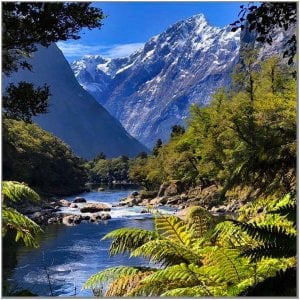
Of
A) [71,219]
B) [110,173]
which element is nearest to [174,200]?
[71,219]

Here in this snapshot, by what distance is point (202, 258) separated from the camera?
164 inches

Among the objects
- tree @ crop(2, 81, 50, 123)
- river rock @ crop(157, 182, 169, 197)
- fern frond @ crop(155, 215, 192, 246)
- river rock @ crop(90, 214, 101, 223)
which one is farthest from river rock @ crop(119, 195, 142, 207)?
tree @ crop(2, 81, 50, 123)

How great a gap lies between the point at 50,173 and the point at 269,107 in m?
22.9

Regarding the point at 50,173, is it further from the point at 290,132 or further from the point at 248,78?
the point at 290,132

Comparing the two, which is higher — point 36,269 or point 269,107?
point 269,107

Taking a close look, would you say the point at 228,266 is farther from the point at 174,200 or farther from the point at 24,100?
the point at 174,200

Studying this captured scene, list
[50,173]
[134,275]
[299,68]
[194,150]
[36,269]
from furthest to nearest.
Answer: [50,173] → [194,150] → [36,269] → [134,275] → [299,68]

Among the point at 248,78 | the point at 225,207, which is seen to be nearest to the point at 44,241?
the point at 225,207

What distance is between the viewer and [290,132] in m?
3.31

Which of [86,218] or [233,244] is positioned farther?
[86,218]

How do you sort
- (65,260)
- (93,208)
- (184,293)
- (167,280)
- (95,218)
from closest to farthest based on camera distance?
1. (184,293)
2. (167,280)
3. (65,260)
4. (95,218)
5. (93,208)

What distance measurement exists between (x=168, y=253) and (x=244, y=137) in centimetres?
1241

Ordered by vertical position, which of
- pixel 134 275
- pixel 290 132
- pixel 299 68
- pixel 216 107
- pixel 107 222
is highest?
pixel 216 107

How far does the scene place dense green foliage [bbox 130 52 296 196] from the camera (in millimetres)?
3109
